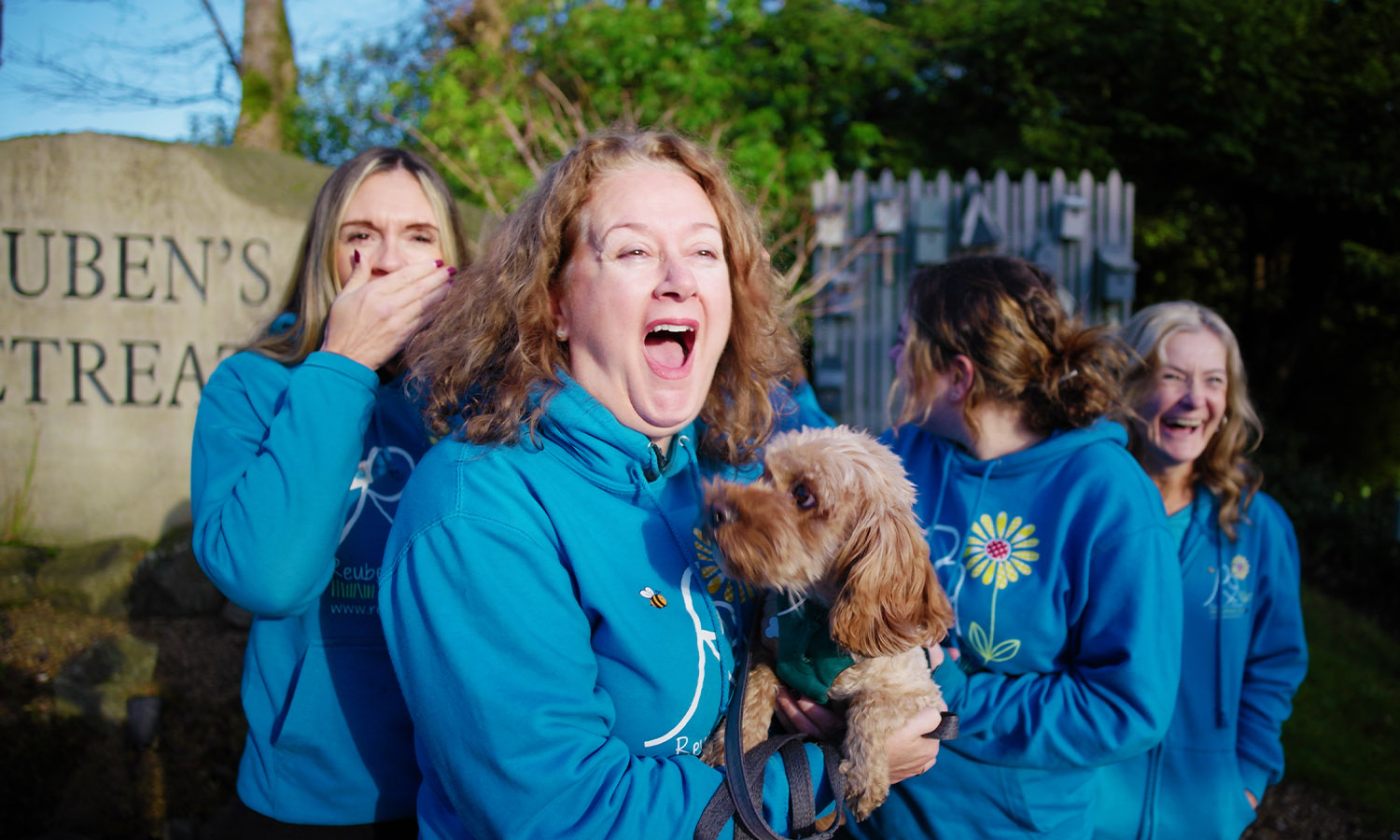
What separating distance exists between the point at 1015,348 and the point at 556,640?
1537 millimetres

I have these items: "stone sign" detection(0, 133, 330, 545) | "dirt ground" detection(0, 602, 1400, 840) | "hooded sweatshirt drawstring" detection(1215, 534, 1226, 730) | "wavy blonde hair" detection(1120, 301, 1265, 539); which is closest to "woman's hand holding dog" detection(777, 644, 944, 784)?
"hooded sweatshirt drawstring" detection(1215, 534, 1226, 730)

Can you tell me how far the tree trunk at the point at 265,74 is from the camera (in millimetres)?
7867

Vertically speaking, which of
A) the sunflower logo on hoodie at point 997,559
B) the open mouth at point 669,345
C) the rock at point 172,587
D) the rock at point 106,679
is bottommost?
the rock at point 106,679

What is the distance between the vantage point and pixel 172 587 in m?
5.14

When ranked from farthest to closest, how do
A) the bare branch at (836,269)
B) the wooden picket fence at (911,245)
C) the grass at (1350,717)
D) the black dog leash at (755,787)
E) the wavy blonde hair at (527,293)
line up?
the wooden picket fence at (911,245), the bare branch at (836,269), the grass at (1350,717), the wavy blonde hair at (527,293), the black dog leash at (755,787)

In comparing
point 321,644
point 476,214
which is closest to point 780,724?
point 321,644

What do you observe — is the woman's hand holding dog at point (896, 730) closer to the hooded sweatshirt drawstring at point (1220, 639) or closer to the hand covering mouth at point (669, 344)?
the hand covering mouth at point (669, 344)

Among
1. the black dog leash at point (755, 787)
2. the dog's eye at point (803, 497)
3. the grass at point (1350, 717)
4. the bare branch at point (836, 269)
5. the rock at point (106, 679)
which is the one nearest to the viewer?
the black dog leash at point (755, 787)

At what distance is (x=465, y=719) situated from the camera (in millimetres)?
1387

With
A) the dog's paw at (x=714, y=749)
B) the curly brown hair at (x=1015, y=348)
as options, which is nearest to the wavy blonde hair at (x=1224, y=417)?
the curly brown hair at (x=1015, y=348)

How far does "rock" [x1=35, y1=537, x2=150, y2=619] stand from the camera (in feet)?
16.3

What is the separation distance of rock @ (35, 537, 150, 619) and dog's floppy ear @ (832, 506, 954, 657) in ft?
16.6

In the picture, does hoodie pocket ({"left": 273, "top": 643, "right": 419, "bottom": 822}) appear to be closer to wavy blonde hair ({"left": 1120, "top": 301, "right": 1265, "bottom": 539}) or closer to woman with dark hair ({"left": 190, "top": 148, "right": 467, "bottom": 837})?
woman with dark hair ({"left": 190, "top": 148, "right": 467, "bottom": 837})

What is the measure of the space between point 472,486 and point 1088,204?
864cm
